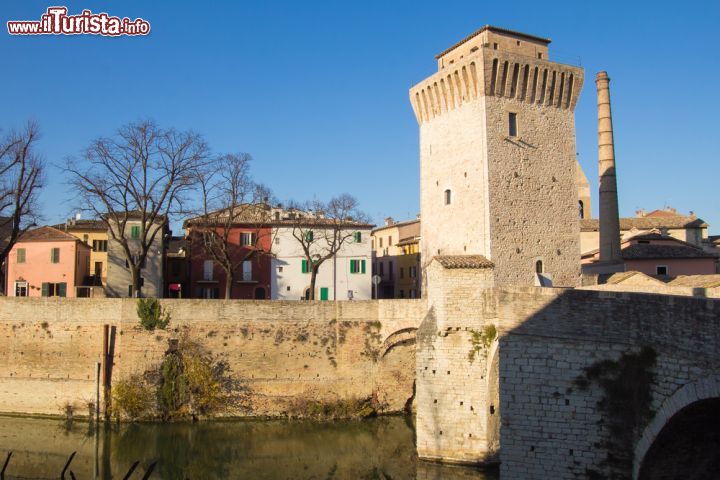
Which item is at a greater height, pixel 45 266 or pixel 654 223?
pixel 654 223

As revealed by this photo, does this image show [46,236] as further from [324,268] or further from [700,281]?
[700,281]

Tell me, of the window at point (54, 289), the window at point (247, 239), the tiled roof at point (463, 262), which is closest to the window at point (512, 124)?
the tiled roof at point (463, 262)

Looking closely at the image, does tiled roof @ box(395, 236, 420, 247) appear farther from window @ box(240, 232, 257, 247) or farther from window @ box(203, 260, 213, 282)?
window @ box(203, 260, 213, 282)

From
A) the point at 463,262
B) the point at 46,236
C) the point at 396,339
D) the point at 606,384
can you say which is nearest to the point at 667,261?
the point at 396,339

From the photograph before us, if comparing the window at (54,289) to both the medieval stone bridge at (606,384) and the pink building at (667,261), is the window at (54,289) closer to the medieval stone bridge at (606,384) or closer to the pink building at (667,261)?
the medieval stone bridge at (606,384)

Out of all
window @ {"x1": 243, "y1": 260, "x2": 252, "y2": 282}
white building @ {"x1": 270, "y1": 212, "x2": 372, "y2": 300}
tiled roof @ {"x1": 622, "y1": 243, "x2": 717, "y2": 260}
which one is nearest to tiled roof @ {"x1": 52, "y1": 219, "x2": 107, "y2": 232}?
window @ {"x1": 243, "y1": 260, "x2": 252, "y2": 282}

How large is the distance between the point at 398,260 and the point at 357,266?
10173mm

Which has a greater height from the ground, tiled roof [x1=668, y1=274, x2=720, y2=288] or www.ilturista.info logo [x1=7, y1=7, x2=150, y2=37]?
www.ilturista.info logo [x1=7, y1=7, x2=150, y2=37]

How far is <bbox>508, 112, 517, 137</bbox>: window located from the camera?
2468 centimetres

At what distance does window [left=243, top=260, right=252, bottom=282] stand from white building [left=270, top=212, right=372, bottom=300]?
1274 millimetres

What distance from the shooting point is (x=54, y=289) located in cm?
3525

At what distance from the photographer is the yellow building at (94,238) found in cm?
4028

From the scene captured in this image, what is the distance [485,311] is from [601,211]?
15.1 metres

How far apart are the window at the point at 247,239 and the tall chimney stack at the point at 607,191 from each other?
739 inches
